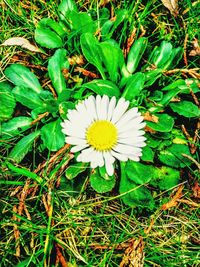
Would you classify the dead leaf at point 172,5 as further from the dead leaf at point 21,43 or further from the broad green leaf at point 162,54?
the dead leaf at point 21,43

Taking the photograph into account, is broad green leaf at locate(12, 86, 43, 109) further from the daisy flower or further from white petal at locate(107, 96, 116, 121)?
white petal at locate(107, 96, 116, 121)

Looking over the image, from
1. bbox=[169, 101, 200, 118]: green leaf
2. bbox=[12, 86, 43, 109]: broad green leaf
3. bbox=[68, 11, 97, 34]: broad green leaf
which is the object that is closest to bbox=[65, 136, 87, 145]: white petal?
bbox=[12, 86, 43, 109]: broad green leaf

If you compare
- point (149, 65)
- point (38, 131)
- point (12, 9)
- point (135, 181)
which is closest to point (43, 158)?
point (38, 131)

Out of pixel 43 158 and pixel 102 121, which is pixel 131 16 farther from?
pixel 43 158

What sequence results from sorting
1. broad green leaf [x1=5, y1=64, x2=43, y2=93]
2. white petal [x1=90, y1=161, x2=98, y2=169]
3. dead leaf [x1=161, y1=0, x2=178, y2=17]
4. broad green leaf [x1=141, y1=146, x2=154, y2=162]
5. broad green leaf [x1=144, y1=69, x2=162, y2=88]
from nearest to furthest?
white petal [x1=90, y1=161, x2=98, y2=169], broad green leaf [x1=141, y1=146, x2=154, y2=162], broad green leaf [x1=144, y1=69, x2=162, y2=88], broad green leaf [x1=5, y1=64, x2=43, y2=93], dead leaf [x1=161, y1=0, x2=178, y2=17]

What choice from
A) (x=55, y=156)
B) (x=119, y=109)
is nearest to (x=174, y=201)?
(x=119, y=109)
